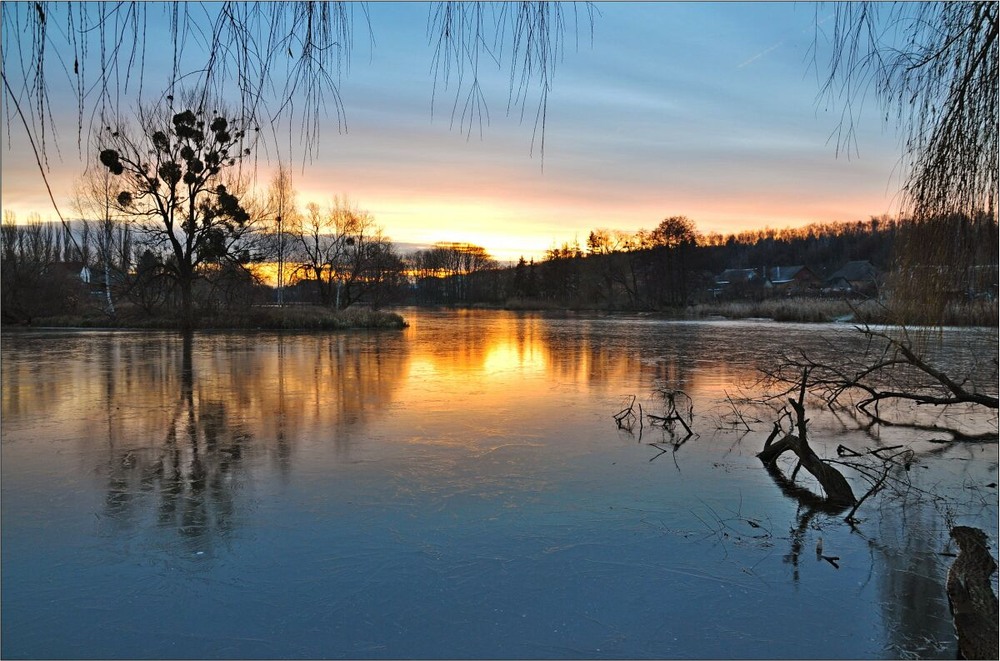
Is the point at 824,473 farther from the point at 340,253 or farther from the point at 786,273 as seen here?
the point at 786,273

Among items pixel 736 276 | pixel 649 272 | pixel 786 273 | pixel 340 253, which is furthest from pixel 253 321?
pixel 786 273

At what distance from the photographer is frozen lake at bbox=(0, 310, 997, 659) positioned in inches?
130

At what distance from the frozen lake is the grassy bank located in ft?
60.4

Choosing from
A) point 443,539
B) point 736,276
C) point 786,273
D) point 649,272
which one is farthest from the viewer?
point 736,276

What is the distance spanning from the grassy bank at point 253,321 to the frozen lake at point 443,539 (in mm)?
18422

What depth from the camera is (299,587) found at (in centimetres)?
371

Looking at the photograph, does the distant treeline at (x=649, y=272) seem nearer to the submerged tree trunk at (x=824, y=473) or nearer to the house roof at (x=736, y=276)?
the house roof at (x=736, y=276)

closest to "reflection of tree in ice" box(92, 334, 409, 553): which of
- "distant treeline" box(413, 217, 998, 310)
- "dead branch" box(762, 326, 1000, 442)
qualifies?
"dead branch" box(762, 326, 1000, 442)

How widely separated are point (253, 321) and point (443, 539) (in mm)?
25076

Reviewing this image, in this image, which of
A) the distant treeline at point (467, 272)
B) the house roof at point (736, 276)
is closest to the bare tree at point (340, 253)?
the distant treeline at point (467, 272)

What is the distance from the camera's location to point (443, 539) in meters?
4.39

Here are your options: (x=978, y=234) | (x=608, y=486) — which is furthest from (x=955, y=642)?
(x=608, y=486)

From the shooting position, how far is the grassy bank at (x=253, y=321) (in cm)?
2727

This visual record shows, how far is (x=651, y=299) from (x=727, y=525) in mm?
56054
